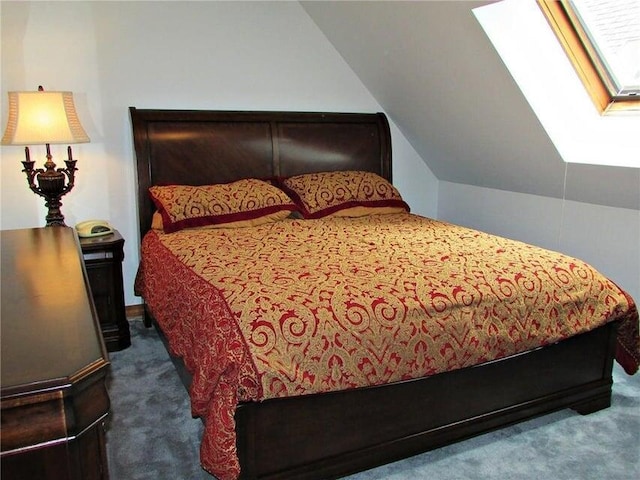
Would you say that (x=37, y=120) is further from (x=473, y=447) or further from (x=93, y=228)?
(x=473, y=447)

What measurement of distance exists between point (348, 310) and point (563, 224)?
6.98 ft

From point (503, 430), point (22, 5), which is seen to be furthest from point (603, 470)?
point (22, 5)

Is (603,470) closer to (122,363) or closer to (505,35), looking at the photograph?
(505,35)

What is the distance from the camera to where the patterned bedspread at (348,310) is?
1680mm

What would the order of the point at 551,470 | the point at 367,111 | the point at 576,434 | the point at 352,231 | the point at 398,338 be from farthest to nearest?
the point at 367,111 < the point at 352,231 < the point at 576,434 < the point at 551,470 < the point at 398,338

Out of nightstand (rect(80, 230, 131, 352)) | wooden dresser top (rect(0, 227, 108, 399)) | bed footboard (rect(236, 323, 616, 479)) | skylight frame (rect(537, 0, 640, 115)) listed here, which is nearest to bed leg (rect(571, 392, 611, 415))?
bed footboard (rect(236, 323, 616, 479))

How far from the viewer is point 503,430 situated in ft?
7.43

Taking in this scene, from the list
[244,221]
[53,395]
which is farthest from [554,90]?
[53,395]

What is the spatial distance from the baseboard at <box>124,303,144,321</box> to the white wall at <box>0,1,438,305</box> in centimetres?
4

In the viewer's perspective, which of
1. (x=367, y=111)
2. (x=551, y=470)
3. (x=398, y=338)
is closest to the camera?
(x=398, y=338)

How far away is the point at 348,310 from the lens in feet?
5.90

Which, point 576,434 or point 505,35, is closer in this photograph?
point 576,434

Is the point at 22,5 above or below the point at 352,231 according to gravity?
above

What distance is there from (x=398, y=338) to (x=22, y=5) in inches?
109
